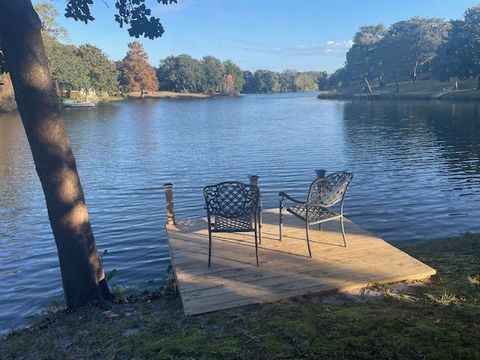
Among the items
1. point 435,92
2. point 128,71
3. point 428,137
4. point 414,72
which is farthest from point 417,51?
point 128,71

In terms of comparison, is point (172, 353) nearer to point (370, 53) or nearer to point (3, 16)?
point (3, 16)

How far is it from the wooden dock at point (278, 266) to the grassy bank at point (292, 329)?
210 mm

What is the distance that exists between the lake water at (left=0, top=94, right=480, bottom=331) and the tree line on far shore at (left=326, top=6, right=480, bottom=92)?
97.7 feet

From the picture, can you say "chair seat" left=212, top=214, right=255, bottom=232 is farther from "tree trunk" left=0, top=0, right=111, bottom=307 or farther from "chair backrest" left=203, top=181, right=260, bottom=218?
"tree trunk" left=0, top=0, right=111, bottom=307

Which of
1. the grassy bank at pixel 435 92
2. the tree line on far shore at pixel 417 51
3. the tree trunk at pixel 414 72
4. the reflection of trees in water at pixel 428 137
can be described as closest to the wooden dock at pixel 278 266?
the reflection of trees in water at pixel 428 137

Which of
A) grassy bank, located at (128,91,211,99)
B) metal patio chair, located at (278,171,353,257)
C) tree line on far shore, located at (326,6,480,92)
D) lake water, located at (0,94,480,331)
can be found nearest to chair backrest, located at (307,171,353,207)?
metal patio chair, located at (278,171,353,257)

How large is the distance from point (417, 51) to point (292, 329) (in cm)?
8858

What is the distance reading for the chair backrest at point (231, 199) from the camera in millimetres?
6344

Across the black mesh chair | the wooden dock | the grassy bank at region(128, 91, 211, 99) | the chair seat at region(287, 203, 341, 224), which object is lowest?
the grassy bank at region(128, 91, 211, 99)

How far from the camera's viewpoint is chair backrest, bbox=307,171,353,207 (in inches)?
264

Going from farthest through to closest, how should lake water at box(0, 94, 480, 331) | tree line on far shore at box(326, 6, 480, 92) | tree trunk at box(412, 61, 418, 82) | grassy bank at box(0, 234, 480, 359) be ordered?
tree trunk at box(412, 61, 418, 82) → tree line on far shore at box(326, 6, 480, 92) → lake water at box(0, 94, 480, 331) → grassy bank at box(0, 234, 480, 359)

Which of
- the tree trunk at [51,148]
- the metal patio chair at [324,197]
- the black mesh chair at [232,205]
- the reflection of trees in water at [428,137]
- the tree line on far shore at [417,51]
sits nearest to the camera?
the tree trunk at [51,148]

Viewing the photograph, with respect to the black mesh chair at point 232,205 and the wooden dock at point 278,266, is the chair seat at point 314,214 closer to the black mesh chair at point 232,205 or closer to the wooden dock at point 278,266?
the wooden dock at point 278,266

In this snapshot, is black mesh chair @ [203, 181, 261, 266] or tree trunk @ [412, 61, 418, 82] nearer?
black mesh chair @ [203, 181, 261, 266]
